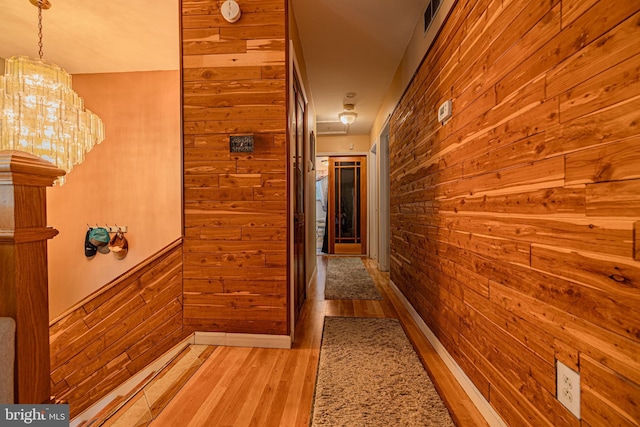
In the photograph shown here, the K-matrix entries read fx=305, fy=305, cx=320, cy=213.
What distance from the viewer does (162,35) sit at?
121 inches

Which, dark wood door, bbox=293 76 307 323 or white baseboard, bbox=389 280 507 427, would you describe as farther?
dark wood door, bbox=293 76 307 323

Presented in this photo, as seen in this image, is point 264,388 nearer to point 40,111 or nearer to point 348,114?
point 40,111

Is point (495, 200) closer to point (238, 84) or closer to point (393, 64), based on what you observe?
point (238, 84)

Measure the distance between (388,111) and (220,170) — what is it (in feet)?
9.08

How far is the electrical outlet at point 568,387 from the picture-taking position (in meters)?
0.94

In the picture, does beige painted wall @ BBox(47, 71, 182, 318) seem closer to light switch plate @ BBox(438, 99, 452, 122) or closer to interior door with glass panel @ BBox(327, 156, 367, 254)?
light switch plate @ BBox(438, 99, 452, 122)

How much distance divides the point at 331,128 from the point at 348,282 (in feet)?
10.9

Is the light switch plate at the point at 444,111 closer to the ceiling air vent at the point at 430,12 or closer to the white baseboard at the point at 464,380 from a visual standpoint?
the ceiling air vent at the point at 430,12

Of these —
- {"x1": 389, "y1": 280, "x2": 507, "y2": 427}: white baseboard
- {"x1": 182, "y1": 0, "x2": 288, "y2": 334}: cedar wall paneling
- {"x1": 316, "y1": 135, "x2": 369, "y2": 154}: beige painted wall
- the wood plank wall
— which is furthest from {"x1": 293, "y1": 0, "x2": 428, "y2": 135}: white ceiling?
{"x1": 389, "y1": 280, "x2": 507, "y2": 427}: white baseboard

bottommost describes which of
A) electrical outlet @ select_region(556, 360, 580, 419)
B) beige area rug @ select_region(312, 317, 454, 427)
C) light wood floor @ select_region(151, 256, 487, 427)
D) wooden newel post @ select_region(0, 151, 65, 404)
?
light wood floor @ select_region(151, 256, 487, 427)

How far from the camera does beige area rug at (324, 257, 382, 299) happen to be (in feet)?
11.9

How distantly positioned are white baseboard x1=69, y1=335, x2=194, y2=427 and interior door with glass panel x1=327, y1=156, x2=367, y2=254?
4.73 m

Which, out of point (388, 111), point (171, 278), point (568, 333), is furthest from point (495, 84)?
point (388, 111)

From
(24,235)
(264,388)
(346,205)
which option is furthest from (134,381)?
(346,205)
